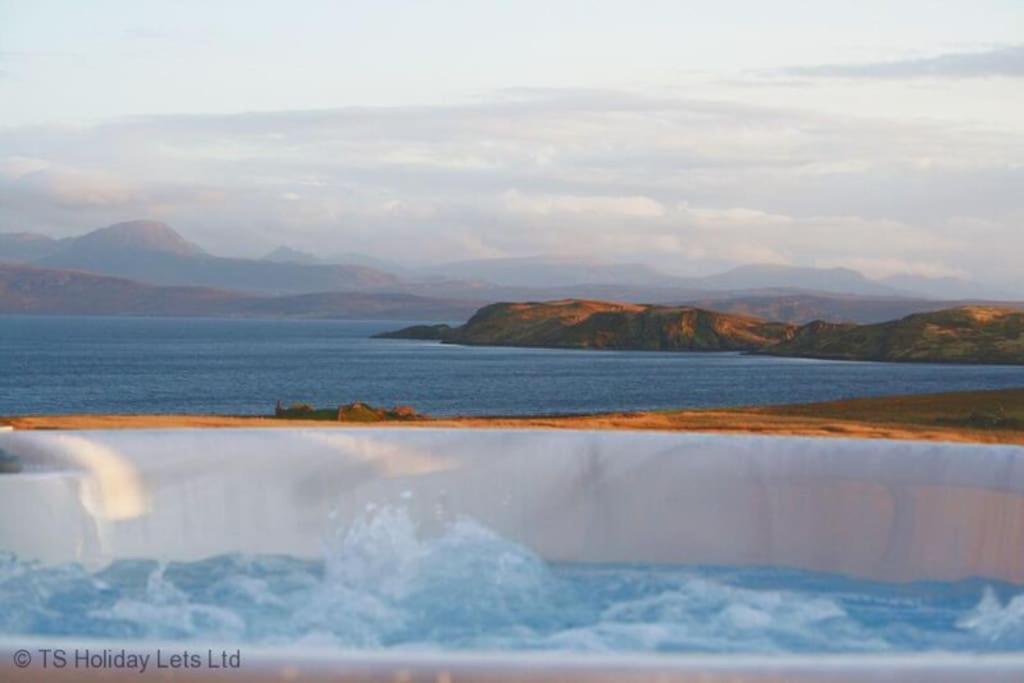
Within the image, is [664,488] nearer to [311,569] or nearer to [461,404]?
[311,569]

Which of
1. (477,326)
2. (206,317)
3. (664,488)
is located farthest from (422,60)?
(206,317)

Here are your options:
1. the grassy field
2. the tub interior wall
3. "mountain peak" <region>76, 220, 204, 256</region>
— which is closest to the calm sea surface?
the grassy field

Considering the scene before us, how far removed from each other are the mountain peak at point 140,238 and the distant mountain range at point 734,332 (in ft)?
180

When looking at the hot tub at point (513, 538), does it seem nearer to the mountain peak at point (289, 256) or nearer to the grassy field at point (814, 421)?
the grassy field at point (814, 421)

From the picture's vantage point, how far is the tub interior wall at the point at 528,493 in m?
4.87

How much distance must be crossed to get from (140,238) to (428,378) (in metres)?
85.7

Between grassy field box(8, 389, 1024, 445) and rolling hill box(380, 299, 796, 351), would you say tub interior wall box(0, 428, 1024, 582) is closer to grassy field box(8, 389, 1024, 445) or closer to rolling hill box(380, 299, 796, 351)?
grassy field box(8, 389, 1024, 445)

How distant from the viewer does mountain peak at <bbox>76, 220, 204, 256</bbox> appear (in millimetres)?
112662

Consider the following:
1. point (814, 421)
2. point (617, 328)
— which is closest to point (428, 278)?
point (617, 328)

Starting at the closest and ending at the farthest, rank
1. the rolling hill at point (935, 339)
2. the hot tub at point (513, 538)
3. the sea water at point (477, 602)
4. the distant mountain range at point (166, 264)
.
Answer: the sea water at point (477, 602) → the hot tub at point (513, 538) → the rolling hill at point (935, 339) → the distant mountain range at point (166, 264)

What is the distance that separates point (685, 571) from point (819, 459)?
2.01 ft

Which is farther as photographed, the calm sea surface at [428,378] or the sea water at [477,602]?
the calm sea surface at [428,378]

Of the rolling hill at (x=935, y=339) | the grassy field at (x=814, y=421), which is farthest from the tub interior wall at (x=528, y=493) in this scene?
the rolling hill at (x=935, y=339)

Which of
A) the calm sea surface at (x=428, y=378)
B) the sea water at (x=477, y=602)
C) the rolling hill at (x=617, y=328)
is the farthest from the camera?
the rolling hill at (x=617, y=328)
